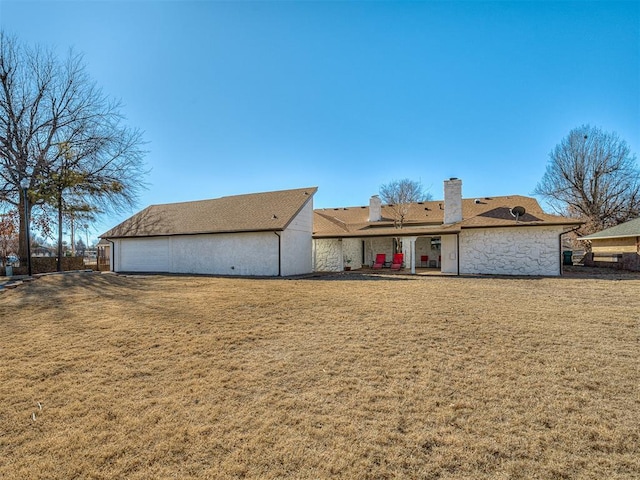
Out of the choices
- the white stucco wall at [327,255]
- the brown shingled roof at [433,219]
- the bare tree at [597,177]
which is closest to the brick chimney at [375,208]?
the brown shingled roof at [433,219]

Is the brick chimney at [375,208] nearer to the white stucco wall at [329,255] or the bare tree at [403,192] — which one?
the bare tree at [403,192]

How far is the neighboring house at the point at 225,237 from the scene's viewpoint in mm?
17625

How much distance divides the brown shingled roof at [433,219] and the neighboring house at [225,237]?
267 cm

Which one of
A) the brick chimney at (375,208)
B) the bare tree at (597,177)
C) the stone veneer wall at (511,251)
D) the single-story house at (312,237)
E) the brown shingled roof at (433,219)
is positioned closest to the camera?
the stone veneer wall at (511,251)

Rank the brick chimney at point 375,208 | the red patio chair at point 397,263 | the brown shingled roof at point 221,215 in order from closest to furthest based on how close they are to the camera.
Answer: the brown shingled roof at point 221,215, the red patio chair at point 397,263, the brick chimney at point 375,208

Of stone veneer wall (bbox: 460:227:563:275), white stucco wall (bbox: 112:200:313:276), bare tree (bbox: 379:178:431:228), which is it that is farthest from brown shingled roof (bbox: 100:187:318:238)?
bare tree (bbox: 379:178:431:228)

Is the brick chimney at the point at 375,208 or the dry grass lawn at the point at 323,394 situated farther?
the brick chimney at the point at 375,208

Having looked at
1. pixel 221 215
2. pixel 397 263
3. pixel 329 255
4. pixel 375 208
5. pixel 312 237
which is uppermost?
pixel 375 208

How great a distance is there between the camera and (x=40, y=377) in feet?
14.4

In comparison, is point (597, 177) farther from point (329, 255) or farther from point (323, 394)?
point (323, 394)

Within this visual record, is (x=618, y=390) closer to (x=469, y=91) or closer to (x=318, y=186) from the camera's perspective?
(x=469, y=91)

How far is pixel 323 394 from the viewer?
3.83 metres

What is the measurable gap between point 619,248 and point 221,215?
26168 millimetres

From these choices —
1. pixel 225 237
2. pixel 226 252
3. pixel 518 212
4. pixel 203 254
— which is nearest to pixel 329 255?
pixel 226 252
